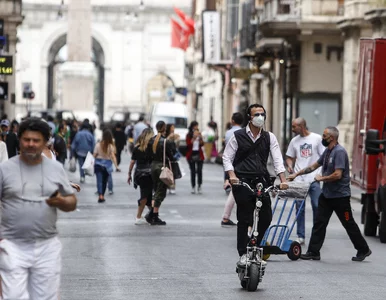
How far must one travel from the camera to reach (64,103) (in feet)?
225

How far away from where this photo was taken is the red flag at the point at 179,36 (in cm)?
8338

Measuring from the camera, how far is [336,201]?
54.4 feet

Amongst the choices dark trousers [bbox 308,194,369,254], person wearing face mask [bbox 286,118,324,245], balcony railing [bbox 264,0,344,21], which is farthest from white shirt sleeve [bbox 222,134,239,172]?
balcony railing [bbox 264,0,344,21]

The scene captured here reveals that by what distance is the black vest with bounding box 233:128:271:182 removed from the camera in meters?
14.1

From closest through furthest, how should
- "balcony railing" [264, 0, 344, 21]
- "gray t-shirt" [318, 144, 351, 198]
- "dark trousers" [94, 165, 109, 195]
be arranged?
1. "gray t-shirt" [318, 144, 351, 198]
2. "dark trousers" [94, 165, 109, 195]
3. "balcony railing" [264, 0, 344, 21]

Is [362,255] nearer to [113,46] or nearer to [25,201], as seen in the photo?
[25,201]

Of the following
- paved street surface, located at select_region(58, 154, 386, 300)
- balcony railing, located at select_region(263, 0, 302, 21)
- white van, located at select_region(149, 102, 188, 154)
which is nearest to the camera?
paved street surface, located at select_region(58, 154, 386, 300)

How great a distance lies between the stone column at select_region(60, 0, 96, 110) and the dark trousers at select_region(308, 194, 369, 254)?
46.0 m

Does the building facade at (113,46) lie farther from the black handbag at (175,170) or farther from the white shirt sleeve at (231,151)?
the white shirt sleeve at (231,151)

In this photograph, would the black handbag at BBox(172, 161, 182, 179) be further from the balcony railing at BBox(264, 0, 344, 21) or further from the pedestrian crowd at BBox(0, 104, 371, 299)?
the balcony railing at BBox(264, 0, 344, 21)

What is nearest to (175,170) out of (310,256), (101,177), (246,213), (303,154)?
(303,154)

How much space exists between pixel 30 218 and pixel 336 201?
26.4 feet

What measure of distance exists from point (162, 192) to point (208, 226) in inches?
36.0

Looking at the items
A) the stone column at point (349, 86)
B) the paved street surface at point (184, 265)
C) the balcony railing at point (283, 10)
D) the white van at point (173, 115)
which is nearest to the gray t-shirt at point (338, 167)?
the paved street surface at point (184, 265)
